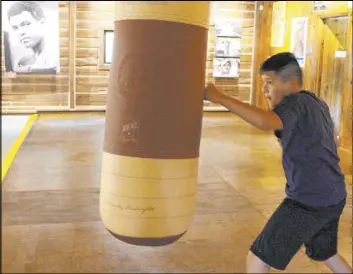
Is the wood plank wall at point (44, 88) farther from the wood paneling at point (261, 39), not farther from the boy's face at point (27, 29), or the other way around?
the wood paneling at point (261, 39)

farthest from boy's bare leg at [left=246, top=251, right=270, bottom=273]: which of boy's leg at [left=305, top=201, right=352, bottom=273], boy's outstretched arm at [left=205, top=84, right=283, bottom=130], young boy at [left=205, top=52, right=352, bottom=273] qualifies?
boy's outstretched arm at [left=205, top=84, right=283, bottom=130]

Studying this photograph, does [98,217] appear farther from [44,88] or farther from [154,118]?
[44,88]

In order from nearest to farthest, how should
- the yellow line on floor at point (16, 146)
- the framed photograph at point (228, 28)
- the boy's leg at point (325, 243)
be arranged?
the boy's leg at point (325, 243)
the yellow line on floor at point (16, 146)
the framed photograph at point (228, 28)

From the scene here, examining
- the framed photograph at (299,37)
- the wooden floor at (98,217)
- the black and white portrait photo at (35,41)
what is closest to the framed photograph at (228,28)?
the framed photograph at (299,37)

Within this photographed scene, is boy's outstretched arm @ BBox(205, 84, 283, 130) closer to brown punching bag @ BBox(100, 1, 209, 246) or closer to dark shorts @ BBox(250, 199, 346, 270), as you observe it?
brown punching bag @ BBox(100, 1, 209, 246)

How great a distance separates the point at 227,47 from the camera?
34.7ft

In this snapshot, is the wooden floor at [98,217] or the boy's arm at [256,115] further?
the wooden floor at [98,217]

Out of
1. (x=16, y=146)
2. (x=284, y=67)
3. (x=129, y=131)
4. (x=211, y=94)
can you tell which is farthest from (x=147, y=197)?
(x=16, y=146)

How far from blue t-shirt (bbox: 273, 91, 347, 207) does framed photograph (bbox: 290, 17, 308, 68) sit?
A: 6394 millimetres

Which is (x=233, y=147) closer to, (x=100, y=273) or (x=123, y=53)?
(x=100, y=273)

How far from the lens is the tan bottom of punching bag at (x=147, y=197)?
1840 millimetres

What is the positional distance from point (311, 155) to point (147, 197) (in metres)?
0.77

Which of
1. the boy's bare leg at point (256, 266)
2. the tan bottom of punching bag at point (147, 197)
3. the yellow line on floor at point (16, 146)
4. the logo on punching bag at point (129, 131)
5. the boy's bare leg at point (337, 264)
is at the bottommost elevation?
the yellow line on floor at point (16, 146)

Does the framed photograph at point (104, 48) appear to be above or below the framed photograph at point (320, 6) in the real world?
below
